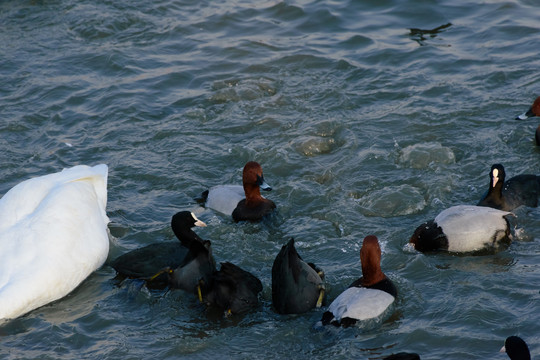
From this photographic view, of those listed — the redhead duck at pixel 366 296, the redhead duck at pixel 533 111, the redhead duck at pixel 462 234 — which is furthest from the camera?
the redhead duck at pixel 533 111

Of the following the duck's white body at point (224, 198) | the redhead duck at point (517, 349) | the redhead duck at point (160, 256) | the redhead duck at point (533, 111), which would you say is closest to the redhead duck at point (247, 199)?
the duck's white body at point (224, 198)

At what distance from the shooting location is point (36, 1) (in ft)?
47.0

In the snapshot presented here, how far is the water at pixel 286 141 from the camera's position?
654cm

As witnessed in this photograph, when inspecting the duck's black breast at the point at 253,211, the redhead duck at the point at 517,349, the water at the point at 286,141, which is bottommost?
the duck's black breast at the point at 253,211

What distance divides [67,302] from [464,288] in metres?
3.45

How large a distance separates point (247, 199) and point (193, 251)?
1589mm

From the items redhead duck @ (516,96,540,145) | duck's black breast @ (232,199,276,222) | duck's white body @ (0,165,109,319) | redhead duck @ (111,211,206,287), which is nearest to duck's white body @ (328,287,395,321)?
redhead duck @ (111,211,206,287)

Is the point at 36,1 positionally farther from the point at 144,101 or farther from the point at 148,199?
the point at 148,199

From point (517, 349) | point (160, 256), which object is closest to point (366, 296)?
point (517, 349)

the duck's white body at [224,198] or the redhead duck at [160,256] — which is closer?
the redhead duck at [160,256]

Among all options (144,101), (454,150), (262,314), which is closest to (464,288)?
(262,314)

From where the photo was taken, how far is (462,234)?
24.8ft

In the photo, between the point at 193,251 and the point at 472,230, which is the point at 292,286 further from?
the point at 472,230

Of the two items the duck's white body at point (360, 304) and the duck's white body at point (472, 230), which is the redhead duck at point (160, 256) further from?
the duck's white body at point (472, 230)
